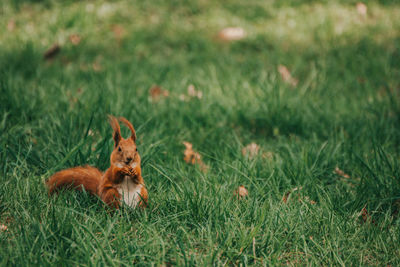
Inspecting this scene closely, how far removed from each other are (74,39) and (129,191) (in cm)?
275

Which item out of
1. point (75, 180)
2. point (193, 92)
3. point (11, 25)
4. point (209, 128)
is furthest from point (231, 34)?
point (75, 180)

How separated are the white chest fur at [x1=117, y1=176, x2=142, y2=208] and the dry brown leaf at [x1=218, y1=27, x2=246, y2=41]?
8.98ft

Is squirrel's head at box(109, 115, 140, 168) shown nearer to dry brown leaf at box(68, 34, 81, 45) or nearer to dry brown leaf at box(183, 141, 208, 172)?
dry brown leaf at box(183, 141, 208, 172)

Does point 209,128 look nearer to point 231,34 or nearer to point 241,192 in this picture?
point 241,192

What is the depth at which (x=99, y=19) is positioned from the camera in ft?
14.1

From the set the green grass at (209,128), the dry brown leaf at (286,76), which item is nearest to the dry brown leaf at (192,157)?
the green grass at (209,128)

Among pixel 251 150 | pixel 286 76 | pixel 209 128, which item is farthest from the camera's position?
pixel 286 76

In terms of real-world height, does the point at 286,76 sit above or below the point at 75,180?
below

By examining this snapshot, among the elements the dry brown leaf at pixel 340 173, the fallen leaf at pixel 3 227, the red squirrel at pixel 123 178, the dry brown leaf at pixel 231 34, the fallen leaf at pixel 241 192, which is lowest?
the dry brown leaf at pixel 340 173

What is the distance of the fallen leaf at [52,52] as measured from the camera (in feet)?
12.1

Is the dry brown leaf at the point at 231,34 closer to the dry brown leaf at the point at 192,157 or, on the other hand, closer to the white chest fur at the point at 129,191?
the dry brown leaf at the point at 192,157

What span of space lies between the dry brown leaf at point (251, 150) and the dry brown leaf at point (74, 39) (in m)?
2.24

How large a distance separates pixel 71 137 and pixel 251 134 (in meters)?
1.17

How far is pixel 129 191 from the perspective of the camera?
170 cm
